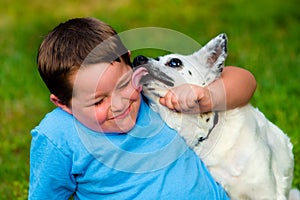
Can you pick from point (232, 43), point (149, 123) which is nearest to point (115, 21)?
point (232, 43)

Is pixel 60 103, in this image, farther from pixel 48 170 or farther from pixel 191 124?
pixel 191 124

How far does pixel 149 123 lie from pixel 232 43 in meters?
2.99

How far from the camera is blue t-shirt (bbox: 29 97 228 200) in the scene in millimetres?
2393

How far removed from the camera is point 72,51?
7.45 feet

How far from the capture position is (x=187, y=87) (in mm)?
2332

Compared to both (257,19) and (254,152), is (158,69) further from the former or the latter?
(257,19)

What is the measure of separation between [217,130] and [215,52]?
0.29 meters

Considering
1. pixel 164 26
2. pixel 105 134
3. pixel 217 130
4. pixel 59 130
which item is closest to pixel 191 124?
pixel 217 130

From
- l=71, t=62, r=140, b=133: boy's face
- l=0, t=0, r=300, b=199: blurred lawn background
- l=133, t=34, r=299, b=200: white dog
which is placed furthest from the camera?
l=0, t=0, r=300, b=199: blurred lawn background

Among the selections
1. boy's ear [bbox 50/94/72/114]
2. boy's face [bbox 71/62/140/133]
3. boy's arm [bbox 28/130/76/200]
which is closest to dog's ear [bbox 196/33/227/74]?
boy's face [bbox 71/62/140/133]

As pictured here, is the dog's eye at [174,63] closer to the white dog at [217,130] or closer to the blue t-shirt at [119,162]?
the white dog at [217,130]

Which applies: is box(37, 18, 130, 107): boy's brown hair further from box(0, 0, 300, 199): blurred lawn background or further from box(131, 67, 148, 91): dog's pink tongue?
box(0, 0, 300, 199): blurred lawn background

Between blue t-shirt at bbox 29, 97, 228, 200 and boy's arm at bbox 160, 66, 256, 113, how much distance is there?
0.50ft

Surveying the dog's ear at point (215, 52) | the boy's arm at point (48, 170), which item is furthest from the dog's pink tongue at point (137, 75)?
the boy's arm at point (48, 170)
